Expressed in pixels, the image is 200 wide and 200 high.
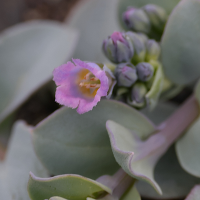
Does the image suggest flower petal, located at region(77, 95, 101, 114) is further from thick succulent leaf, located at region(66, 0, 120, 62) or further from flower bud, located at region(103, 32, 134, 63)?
thick succulent leaf, located at region(66, 0, 120, 62)

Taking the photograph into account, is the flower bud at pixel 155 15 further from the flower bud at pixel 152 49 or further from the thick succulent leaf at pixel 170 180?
the thick succulent leaf at pixel 170 180

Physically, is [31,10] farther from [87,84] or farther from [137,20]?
[87,84]

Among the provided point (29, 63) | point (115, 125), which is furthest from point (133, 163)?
point (29, 63)

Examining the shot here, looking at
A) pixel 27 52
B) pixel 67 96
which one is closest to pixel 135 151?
pixel 67 96

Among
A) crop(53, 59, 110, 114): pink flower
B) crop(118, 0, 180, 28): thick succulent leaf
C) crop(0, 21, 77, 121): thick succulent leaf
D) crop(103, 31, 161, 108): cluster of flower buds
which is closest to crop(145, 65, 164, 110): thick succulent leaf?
crop(103, 31, 161, 108): cluster of flower buds

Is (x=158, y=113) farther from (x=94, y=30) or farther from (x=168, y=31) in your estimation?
(x=94, y=30)

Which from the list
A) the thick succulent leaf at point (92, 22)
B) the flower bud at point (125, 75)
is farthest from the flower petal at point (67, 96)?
the thick succulent leaf at point (92, 22)

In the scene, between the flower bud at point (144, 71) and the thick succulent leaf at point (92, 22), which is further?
the thick succulent leaf at point (92, 22)
